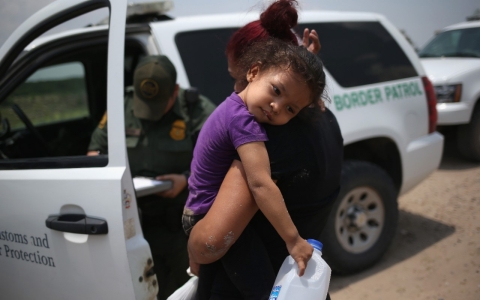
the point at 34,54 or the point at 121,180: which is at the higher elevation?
the point at 34,54

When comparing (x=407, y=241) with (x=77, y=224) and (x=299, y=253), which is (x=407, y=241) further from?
(x=77, y=224)

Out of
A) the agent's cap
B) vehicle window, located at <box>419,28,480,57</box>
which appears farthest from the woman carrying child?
vehicle window, located at <box>419,28,480,57</box>

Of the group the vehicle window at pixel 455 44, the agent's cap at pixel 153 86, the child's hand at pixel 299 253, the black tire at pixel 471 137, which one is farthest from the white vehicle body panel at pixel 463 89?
the child's hand at pixel 299 253

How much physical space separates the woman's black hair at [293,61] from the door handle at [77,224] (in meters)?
0.85

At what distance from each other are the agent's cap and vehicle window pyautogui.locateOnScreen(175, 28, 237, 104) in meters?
0.28

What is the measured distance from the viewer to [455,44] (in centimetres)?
693

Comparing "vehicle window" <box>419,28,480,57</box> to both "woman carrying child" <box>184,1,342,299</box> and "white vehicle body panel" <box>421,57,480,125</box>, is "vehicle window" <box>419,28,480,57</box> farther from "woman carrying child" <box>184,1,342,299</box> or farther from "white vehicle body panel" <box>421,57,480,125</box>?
"woman carrying child" <box>184,1,342,299</box>

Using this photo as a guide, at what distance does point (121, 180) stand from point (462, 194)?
4.33 meters

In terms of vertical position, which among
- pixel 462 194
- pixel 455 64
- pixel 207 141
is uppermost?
pixel 207 141

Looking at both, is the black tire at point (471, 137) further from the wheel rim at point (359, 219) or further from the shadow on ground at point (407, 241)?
the wheel rim at point (359, 219)

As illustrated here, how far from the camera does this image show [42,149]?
3.35m

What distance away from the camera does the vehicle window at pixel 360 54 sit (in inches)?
132

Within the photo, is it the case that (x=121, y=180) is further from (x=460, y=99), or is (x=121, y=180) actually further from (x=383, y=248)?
(x=460, y=99)

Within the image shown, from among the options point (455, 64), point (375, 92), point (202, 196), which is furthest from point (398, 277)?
point (455, 64)
